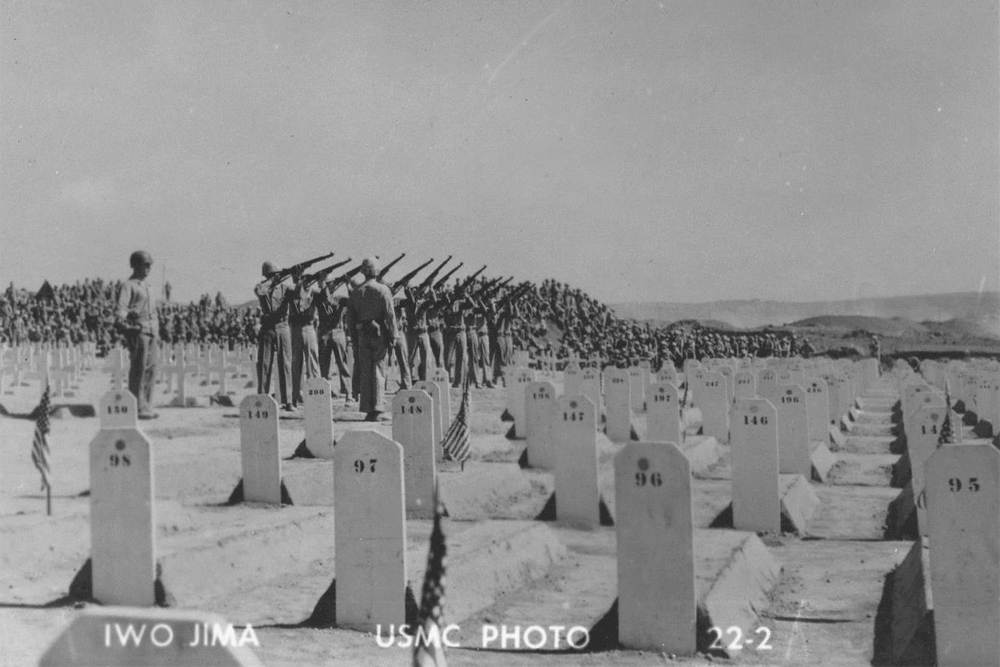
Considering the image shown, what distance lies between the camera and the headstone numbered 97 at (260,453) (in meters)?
9.34

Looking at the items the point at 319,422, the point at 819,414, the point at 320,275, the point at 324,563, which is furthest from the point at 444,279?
the point at 324,563

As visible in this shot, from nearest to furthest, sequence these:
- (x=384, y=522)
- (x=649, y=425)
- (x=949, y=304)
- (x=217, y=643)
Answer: (x=217, y=643) → (x=384, y=522) → (x=649, y=425) → (x=949, y=304)

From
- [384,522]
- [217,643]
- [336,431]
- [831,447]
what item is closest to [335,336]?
[336,431]

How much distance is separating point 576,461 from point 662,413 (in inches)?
173

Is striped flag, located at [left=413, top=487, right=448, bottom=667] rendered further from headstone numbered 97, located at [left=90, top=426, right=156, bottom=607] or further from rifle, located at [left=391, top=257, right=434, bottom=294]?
rifle, located at [left=391, top=257, right=434, bottom=294]

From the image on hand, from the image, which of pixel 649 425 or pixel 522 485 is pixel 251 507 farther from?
pixel 649 425

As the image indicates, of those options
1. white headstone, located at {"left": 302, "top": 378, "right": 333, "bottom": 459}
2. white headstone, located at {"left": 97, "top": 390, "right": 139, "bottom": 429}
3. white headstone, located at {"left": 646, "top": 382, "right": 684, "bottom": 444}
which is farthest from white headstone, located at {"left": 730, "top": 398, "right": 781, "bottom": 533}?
white headstone, located at {"left": 97, "top": 390, "right": 139, "bottom": 429}

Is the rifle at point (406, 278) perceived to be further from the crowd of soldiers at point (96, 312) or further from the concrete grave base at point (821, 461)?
the crowd of soldiers at point (96, 312)

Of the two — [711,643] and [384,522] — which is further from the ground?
[384,522]

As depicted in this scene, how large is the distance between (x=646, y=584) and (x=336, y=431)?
7.35 metres

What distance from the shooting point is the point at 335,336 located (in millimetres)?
17938

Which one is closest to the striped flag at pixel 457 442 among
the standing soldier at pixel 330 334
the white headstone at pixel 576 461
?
the white headstone at pixel 576 461

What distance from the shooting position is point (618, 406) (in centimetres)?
1603

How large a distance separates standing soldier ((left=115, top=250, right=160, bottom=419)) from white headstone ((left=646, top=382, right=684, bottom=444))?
22.3 ft
